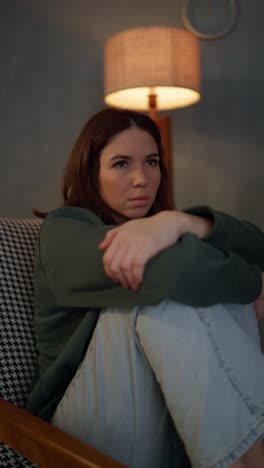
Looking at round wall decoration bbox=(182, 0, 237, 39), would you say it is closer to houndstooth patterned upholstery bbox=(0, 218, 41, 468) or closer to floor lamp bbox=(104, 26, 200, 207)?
floor lamp bbox=(104, 26, 200, 207)

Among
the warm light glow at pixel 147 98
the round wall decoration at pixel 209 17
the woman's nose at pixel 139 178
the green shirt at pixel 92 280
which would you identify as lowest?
the green shirt at pixel 92 280

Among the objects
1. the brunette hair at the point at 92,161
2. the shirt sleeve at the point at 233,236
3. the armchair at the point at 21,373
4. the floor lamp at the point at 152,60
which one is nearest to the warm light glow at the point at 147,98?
the floor lamp at the point at 152,60

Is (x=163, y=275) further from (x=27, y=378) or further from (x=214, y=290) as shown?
(x=27, y=378)

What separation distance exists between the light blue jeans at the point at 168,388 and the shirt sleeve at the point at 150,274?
3 cm

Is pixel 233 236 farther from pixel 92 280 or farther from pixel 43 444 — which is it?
pixel 43 444

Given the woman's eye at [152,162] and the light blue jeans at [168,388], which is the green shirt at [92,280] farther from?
the woman's eye at [152,162]

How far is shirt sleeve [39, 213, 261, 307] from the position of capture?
75 centimetres

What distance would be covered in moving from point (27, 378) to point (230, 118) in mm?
1405

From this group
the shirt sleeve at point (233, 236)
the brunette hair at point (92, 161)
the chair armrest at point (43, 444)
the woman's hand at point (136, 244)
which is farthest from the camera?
the brunette hair at point (92, 161)

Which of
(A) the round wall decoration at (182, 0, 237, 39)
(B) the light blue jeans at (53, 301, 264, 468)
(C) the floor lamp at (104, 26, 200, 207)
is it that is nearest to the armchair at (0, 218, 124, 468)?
(B) the light blue jeans at (53, 301, 264, 468)

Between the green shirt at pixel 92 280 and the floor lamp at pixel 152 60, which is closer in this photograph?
the green shirt at pixel 92 280

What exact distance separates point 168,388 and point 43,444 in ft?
0.63

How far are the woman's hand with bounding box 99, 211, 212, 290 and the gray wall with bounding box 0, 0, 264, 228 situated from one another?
1.27 meters

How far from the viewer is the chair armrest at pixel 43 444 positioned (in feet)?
2.11
